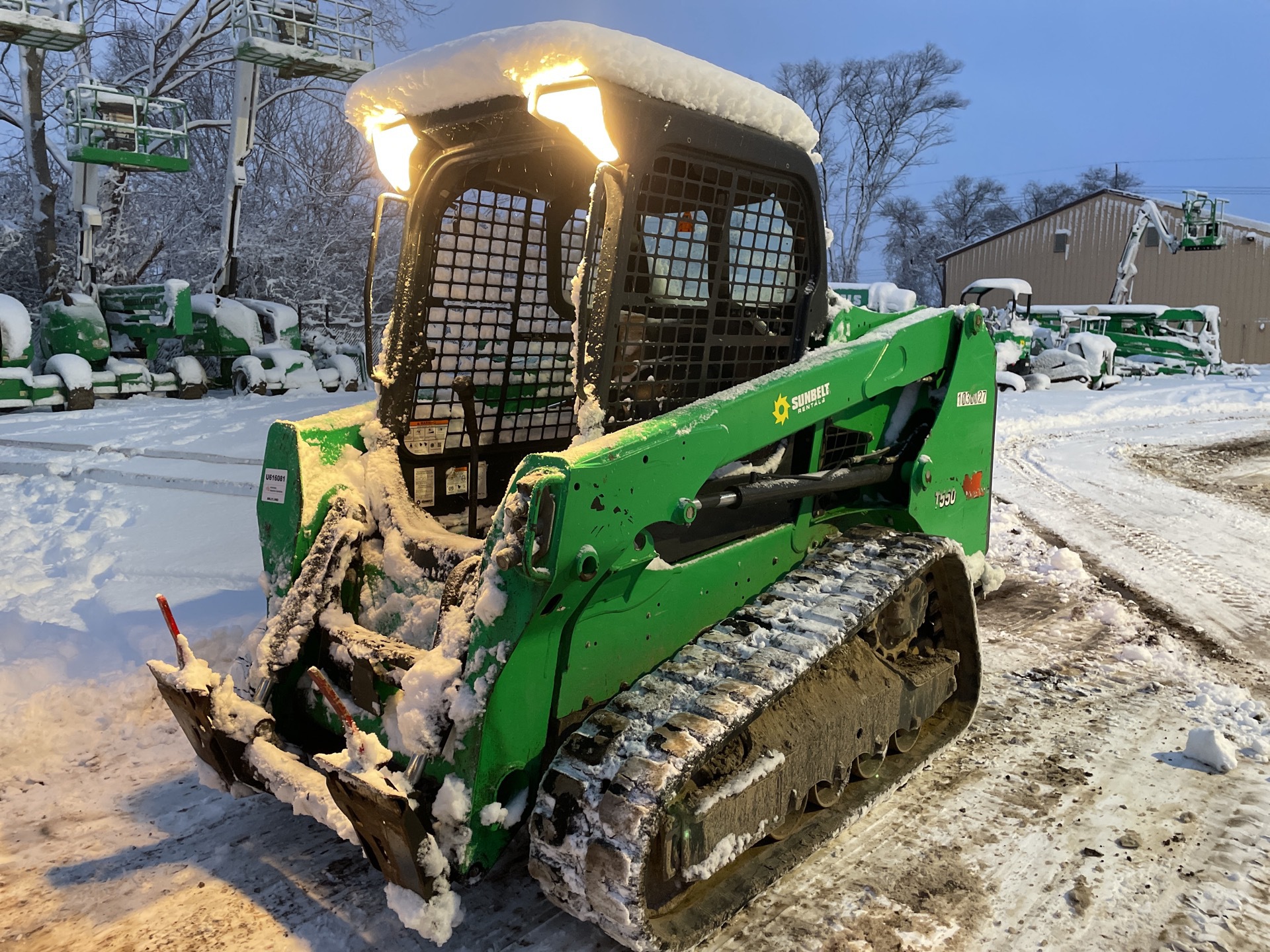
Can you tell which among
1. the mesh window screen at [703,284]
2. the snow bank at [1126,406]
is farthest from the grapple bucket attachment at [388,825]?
the snow bank at [1126,406]

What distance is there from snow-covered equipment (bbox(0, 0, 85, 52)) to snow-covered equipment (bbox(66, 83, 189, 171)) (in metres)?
0.98

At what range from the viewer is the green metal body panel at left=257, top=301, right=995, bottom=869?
2.39 meters

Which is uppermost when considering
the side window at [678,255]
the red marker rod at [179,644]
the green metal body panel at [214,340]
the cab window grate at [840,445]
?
the side window at [678,255]

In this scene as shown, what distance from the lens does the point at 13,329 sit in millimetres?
12938

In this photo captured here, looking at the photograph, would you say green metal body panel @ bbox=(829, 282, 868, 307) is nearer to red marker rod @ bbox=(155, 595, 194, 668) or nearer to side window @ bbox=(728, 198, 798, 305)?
side window @ bbox=(728, 198, 798, 305)

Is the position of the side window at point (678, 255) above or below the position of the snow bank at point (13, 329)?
above

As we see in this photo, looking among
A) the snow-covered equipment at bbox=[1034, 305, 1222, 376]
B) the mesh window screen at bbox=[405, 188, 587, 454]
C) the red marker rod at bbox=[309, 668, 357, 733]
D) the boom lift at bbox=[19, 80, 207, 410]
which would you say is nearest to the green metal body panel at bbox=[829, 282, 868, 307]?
the snow-covered equipment at bbox=[1034, 305, 1222, 376]

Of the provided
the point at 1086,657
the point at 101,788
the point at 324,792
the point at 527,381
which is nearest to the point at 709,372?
the point at 527,381

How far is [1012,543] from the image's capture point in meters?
7.17

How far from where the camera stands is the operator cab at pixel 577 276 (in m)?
Result: 2.70

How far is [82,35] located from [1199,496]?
18.6 m

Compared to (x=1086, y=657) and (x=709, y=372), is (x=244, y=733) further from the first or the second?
(x=1086, y=657)

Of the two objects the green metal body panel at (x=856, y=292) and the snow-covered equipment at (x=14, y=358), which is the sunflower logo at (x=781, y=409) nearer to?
the snow-covered equipment at (x=14, y=358)

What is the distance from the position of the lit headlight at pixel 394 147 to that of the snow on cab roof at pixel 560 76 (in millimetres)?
32
